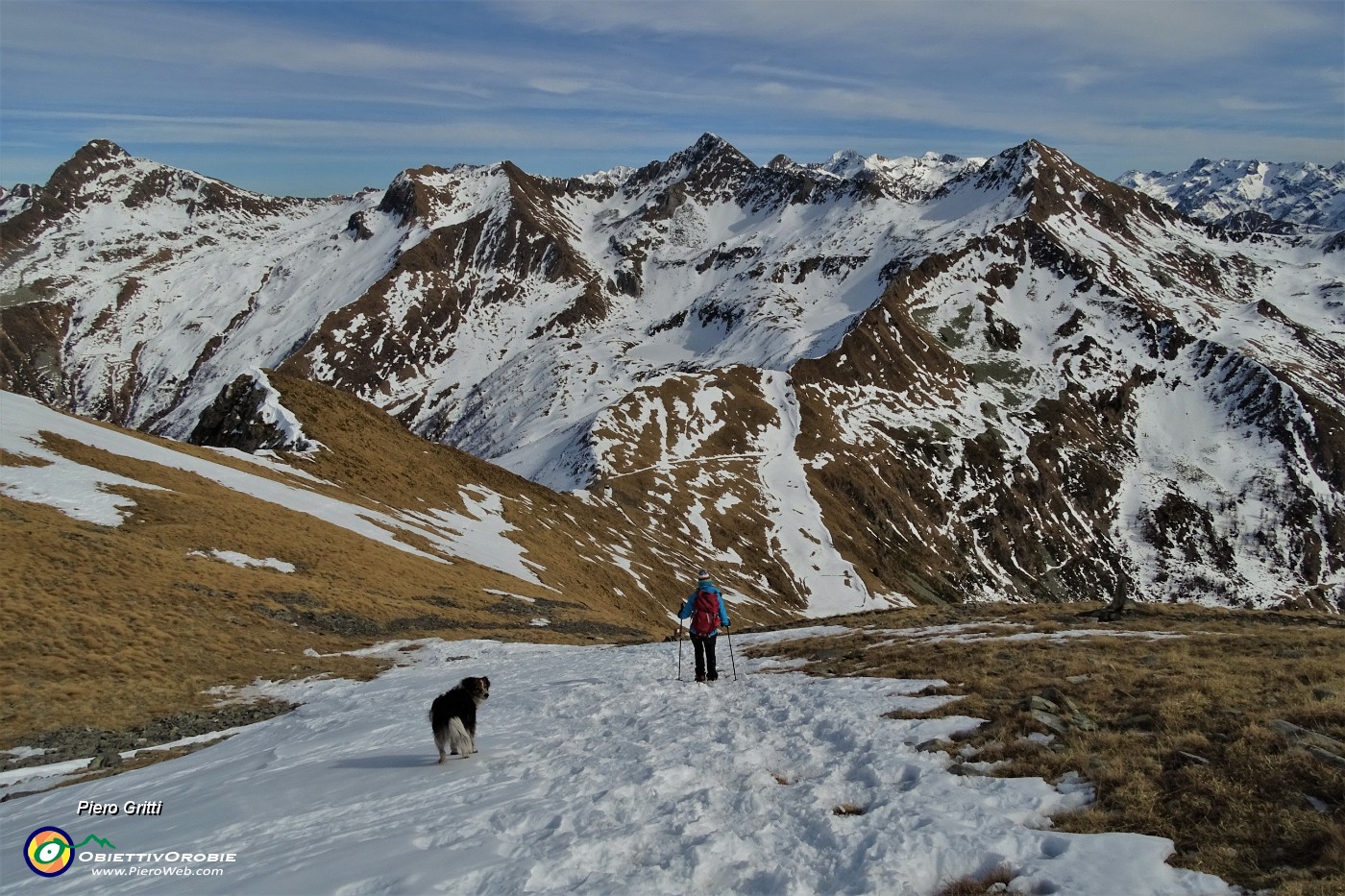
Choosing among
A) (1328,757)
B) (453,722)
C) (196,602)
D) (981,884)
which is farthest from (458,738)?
(196,602)

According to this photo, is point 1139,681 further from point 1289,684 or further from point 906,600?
point 906,600

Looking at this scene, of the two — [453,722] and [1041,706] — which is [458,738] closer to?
[453,722]

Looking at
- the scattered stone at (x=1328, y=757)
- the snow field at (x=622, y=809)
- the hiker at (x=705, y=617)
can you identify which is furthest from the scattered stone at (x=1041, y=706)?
the hiker at (x=705, y=617)

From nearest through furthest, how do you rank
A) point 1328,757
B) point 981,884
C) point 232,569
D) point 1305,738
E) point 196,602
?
point 981,884
point 1328,757
point 1305,738
point 196,602
point 232,569

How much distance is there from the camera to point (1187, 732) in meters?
10.1

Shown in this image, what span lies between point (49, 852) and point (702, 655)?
1254 cm

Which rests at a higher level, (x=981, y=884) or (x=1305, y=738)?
(x=1305, y=738)

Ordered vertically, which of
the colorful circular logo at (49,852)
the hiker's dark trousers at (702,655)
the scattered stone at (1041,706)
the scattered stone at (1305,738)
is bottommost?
the colorful circular logo at (49,852)

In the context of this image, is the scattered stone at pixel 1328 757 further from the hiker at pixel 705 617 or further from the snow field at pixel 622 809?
the hiker at pixel 705 617

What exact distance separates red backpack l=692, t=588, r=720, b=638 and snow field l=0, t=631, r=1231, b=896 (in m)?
1.50

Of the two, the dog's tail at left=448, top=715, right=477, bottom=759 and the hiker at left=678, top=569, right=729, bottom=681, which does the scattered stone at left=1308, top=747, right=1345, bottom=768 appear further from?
the dog's tail at left=448, top=715, right=477, bottom=759

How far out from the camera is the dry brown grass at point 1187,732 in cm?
736

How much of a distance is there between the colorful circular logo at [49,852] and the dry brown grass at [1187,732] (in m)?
13.1

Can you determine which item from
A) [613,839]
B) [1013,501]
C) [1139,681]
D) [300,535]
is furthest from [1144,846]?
[1013,501]
